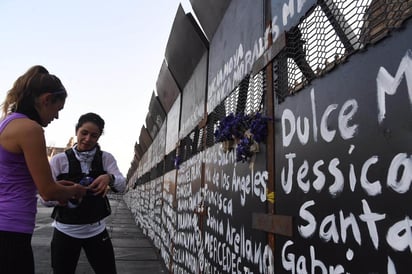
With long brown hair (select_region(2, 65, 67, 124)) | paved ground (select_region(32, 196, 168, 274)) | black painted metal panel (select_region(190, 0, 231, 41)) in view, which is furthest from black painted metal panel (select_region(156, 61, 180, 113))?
long brown hair (select_region(2, 65, 67, 124))

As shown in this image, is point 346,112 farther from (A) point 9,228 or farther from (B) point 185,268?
(B) point 185,268

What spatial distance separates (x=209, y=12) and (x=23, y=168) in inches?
127

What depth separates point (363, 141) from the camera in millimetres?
1539

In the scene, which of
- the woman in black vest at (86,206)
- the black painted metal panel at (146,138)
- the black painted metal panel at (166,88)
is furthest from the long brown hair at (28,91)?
the black painted metal panel at (146,138)

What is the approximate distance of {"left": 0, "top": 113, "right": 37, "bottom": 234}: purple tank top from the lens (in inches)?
78.7

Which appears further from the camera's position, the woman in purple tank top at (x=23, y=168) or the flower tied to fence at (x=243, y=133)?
the flower tied to fence at (x=243, y=133)

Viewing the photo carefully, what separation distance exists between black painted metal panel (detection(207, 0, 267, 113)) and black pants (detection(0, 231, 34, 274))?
1986 millimetres

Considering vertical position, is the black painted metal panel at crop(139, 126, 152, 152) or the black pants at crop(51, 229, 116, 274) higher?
the black painted metal panel at crop(139, 126, 152, 152)

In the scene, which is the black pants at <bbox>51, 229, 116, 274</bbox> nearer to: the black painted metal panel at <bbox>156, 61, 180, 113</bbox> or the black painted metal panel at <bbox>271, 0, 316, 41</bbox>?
the black painted metal panel at <bbox>271, 0, 316, 41</bbox>

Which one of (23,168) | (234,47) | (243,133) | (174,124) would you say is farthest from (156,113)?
(23,168)

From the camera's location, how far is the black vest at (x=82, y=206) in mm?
3025

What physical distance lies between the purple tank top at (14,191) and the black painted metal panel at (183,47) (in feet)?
11.1

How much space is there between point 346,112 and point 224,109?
2.12 metres

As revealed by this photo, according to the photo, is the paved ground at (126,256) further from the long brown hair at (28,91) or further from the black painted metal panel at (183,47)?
the long brown hair at (28,91)
